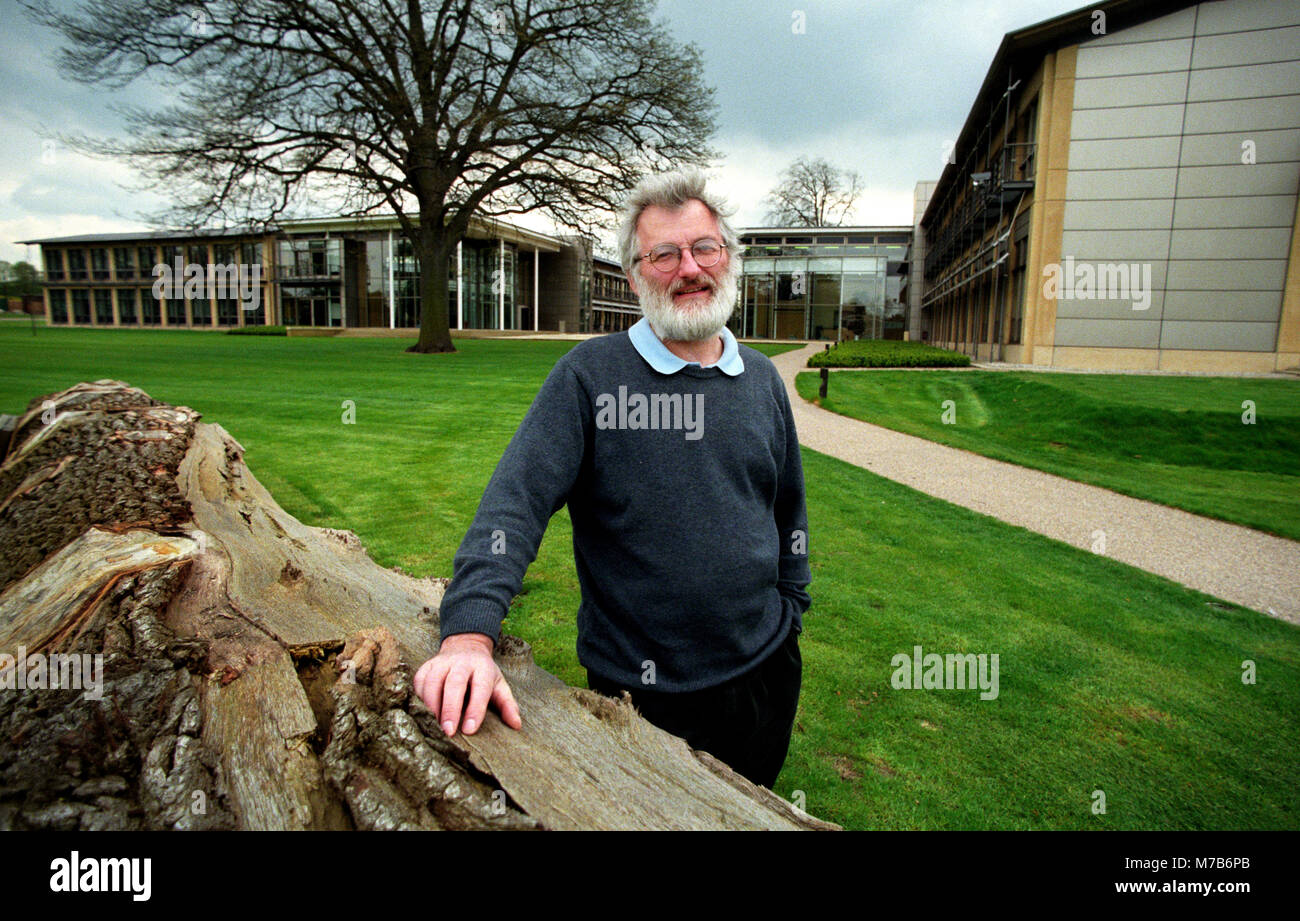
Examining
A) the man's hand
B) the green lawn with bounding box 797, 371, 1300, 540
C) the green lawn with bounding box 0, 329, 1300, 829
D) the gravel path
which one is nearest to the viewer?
the man's hand

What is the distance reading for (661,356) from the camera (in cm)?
215

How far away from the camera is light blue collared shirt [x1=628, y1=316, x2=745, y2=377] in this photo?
2.13 metres

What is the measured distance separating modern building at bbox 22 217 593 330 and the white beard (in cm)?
4445

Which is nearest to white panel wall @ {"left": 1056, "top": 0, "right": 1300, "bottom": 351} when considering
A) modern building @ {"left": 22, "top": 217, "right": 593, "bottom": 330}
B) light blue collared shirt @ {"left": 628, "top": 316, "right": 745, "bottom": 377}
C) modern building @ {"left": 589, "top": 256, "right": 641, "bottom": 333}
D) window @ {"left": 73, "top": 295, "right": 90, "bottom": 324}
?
light blue collared shirt @ {"left": 628, "top": 316, "right": 745, "bottom": 377}

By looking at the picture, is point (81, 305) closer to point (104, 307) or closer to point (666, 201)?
point (104, 307)

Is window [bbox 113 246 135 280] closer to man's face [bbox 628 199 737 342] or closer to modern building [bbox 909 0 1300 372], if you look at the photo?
modern building [bbox 909 0 1300 372]

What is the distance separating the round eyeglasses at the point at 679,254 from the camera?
2287 millimetres

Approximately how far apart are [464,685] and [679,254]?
4.94ft

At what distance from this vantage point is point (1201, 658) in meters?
4.05

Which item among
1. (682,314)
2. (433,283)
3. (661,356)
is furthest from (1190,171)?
(433,283)

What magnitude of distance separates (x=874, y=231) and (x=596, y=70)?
38099 millimetres

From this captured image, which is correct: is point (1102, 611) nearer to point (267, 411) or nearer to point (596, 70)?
point (267, 411)

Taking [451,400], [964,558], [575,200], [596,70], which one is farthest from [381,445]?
[596,70]

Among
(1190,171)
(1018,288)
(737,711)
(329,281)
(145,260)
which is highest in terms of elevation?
(145,260)
